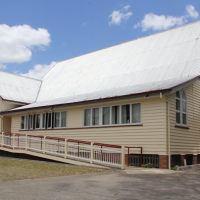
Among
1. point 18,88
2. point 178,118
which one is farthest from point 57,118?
point 18,88

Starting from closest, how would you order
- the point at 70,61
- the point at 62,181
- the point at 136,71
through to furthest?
the point at 62,181 < the point at 136,71 < the point at 70,61

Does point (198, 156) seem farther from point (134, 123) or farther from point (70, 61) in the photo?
point (70, 61)

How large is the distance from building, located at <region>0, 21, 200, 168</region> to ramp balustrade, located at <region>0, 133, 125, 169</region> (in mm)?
1445

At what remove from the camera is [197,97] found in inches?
650

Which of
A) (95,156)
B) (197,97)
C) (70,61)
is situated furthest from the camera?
(70,61)

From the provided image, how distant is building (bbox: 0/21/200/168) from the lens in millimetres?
13898

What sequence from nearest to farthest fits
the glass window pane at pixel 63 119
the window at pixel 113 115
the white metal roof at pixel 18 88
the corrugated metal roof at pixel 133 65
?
1. the window at pixel 113 115
2. the corrugated metal roof at pixel 133 65
3. the glass window pane at pixel 63 119
4. the white metal roof at pixel 18 88

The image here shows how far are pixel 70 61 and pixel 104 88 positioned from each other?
9.97 meters

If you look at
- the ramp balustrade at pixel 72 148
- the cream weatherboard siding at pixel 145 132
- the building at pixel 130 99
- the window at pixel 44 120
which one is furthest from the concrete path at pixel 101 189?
the window at pixel 44 120

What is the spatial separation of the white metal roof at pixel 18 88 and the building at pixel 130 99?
10 centimetres

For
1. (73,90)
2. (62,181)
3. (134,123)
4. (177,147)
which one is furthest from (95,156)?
(73,90)

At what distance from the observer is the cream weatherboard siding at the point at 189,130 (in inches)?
549

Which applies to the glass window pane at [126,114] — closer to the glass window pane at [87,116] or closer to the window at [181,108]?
the window at [181,108]

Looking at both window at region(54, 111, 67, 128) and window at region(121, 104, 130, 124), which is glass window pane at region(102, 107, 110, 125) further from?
window at region(54, 111, 67, 128)
